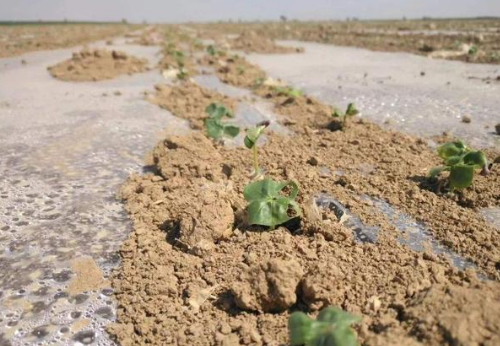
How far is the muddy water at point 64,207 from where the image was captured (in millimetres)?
1730

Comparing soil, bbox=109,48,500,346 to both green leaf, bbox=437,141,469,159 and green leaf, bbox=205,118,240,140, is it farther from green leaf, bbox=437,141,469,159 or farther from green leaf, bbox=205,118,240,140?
green leaf, bbox=205,118,240,140

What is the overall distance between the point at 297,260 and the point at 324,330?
A: 565mm

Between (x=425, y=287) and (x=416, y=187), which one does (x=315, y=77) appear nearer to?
(x=416, y=187)

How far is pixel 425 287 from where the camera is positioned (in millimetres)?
1649

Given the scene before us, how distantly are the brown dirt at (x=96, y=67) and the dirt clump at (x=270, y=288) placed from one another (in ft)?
19.8

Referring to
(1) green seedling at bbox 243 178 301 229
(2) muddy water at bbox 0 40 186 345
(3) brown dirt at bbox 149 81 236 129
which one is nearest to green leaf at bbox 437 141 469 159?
(1) green seedling at bbox 243 178 301 229

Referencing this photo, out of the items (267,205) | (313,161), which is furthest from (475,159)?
(267,205)

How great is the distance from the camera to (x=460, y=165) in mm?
2480

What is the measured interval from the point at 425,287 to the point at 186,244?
1.07m

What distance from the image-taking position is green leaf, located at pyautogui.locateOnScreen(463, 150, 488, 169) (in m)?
2.55

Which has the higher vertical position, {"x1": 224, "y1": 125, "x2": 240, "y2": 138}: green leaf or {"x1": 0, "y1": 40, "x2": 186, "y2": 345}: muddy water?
{"x1": 224, "y1": 125, "x2": 240, "y2": 138}: green leaf

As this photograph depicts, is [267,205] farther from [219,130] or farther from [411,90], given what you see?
[411,90]

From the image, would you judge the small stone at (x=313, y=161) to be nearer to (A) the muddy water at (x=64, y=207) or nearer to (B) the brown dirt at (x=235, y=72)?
(A) the muddy water at (x=64, y=207)

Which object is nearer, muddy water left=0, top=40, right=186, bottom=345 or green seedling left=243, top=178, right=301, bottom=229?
muddy water left=0, top=40, right=186, bottom=345
